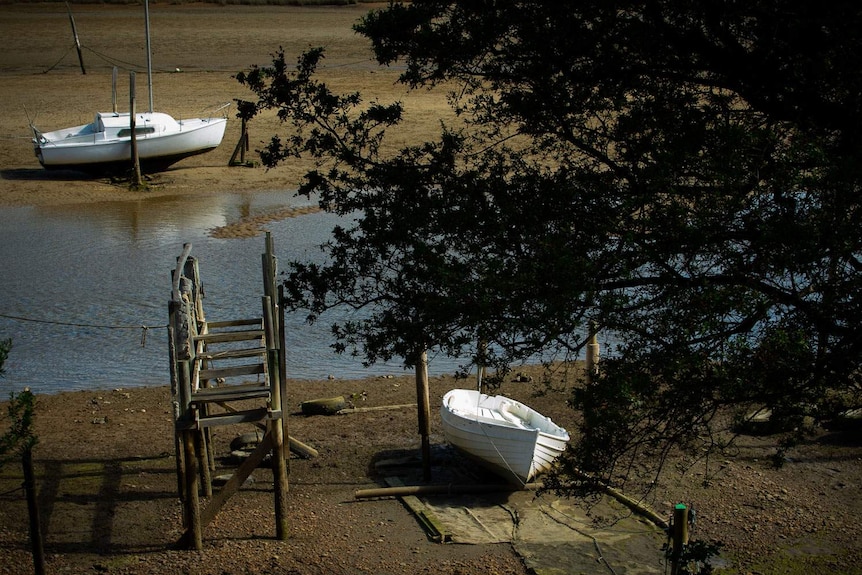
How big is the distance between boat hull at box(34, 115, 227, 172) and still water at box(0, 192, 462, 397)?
1731mm

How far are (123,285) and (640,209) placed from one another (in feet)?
48.6

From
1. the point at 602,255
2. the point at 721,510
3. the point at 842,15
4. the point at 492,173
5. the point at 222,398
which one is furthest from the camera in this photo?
the point at 721,510

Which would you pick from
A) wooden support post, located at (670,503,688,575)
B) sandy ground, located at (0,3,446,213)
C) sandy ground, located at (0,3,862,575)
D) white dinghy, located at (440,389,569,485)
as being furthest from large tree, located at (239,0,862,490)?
sandy ground, located at (0,3,446,213)

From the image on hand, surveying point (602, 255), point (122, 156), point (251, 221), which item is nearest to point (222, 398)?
point (602, 255)

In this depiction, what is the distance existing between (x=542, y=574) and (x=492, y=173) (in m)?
4.38

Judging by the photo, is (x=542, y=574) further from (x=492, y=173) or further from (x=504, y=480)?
(x=492, y=173)

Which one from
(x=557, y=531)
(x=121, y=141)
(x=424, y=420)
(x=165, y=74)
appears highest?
(x=165, y=74)

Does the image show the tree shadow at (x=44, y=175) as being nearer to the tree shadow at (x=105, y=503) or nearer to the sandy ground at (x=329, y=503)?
the sandy ground at (x=329, y=503)

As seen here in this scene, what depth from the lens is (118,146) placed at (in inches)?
1101

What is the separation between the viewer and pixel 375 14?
9.64 m

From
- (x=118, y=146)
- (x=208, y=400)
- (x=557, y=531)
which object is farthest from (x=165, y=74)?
(x=557, y=531)

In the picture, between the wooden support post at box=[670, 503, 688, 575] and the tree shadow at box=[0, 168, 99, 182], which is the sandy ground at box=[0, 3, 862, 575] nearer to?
the wooden support post at box=[670, 503, 688, 575]

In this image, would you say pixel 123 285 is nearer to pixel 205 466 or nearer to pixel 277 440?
pixel 205 466

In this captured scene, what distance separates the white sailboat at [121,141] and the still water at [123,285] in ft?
5.79
